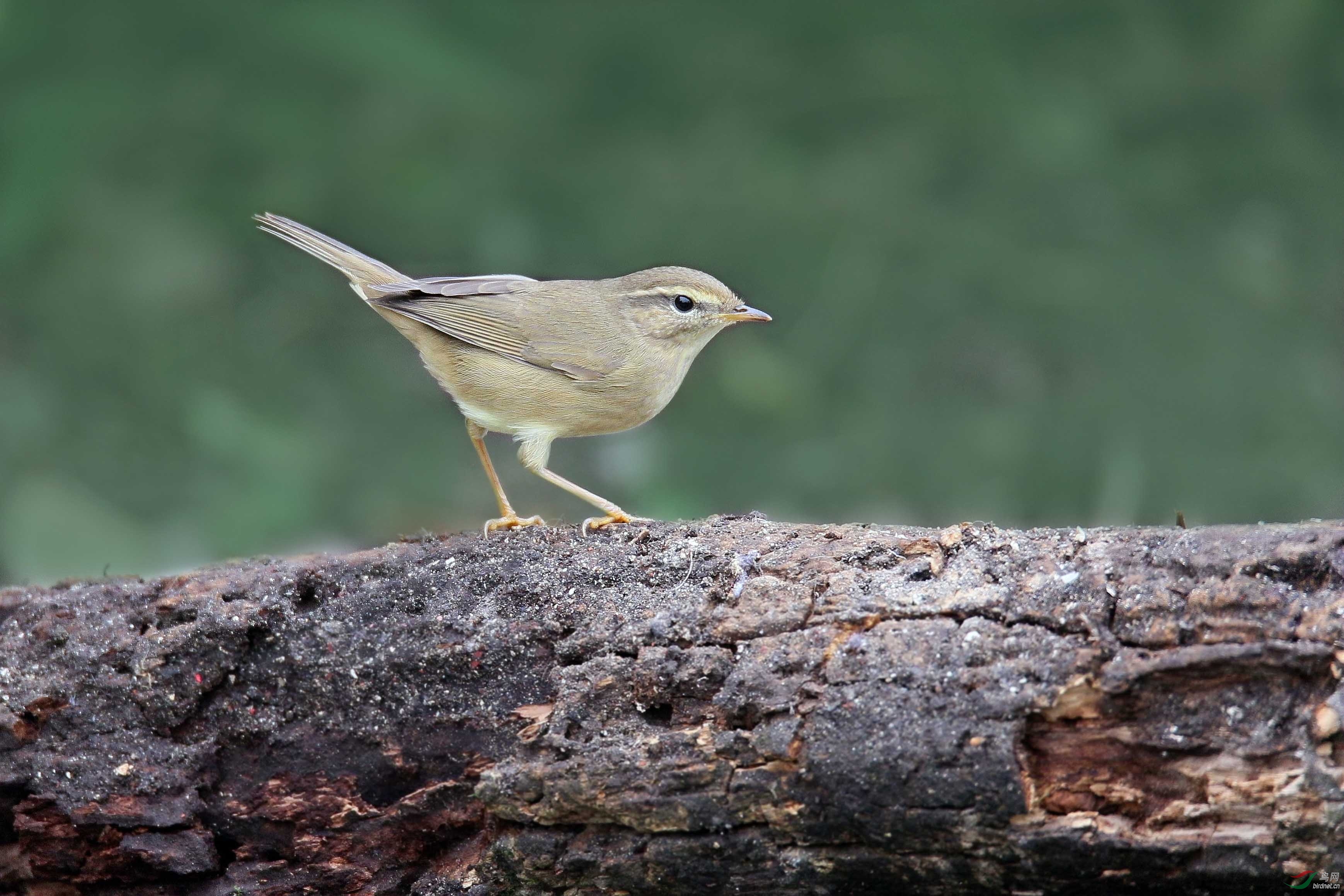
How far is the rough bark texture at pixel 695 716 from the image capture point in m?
2.88

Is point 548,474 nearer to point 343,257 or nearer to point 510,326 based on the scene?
point 510,326

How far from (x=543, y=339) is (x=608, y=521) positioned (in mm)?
1211

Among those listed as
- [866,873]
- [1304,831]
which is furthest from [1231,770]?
[866,873]

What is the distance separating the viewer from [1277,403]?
619cm

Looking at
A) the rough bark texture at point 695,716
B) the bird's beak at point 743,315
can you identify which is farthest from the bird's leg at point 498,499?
the bird's beak at point 743,315

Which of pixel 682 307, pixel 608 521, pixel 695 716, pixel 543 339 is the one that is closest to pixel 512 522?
pixel 608 521

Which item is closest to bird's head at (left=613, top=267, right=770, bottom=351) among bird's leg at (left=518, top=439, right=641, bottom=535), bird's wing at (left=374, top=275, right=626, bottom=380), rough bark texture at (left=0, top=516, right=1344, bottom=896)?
bird's wing at (left=374, top=275, right=626, bottom=380)

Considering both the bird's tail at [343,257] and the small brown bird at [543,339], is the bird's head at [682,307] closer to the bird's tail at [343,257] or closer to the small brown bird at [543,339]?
the small brown bird at [543,339]

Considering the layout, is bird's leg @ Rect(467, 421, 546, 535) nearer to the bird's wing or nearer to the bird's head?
the bird's wing

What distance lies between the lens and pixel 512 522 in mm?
5117

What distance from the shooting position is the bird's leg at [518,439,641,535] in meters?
4.84

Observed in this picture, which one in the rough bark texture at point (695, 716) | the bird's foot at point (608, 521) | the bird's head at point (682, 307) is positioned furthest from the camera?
the bird's head at point (682, 307)

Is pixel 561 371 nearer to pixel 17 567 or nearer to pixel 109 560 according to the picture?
pixel 109 560

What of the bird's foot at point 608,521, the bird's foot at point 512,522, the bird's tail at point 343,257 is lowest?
the bird's foot at point 608,521
